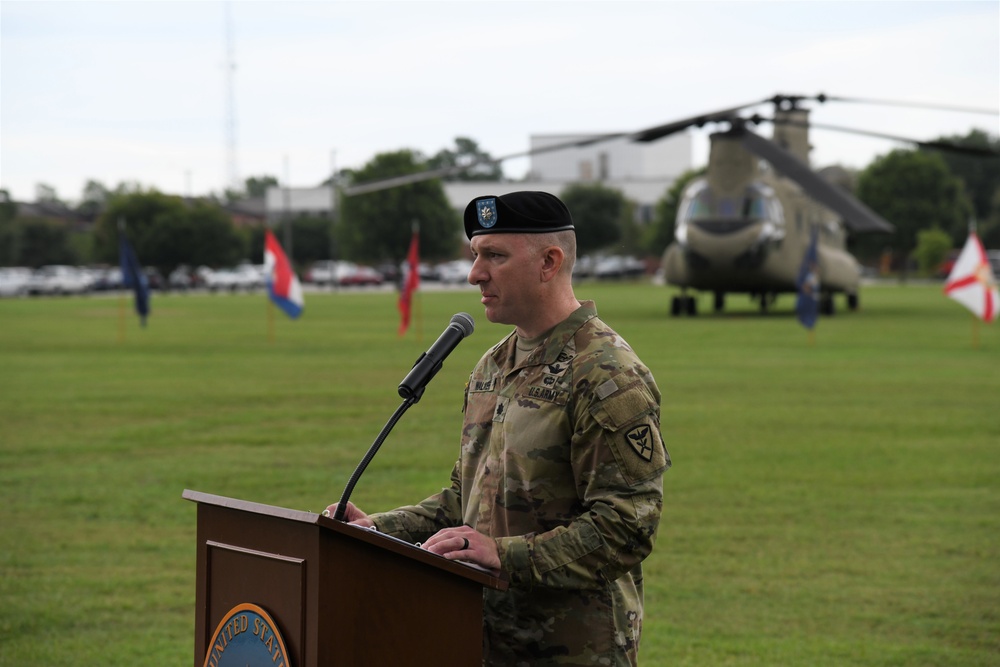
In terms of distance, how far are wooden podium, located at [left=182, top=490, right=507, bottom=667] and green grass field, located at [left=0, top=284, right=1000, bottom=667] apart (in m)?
3.44

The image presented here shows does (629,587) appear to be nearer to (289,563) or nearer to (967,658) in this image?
(289,563)

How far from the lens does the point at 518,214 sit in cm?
292

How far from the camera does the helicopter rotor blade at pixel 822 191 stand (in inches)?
1035

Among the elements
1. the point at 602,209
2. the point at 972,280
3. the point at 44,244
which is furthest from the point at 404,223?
the point at 972,280

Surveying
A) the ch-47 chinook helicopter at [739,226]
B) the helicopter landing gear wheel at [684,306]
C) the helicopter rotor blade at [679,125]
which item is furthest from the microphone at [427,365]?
the helicopter landing gear wheel at [684,306]

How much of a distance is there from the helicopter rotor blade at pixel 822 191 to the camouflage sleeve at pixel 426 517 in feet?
76.2

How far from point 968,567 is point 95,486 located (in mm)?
6713

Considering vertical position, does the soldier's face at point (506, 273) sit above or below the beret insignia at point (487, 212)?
below

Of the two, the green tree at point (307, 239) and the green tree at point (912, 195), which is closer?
the green tree at point (912, 195)

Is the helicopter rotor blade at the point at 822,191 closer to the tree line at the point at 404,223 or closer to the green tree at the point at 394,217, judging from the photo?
the tree line at the point at 404,223

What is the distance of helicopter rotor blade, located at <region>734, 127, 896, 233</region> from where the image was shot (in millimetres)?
26281

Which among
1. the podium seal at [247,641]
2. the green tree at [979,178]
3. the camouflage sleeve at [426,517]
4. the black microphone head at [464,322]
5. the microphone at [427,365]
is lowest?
the podium seal at [247,641]

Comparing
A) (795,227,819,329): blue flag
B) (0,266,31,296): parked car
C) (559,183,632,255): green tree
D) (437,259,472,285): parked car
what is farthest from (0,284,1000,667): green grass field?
(437,259,472,285): parked car

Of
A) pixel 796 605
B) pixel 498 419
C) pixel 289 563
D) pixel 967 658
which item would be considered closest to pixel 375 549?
pixel 289 563
